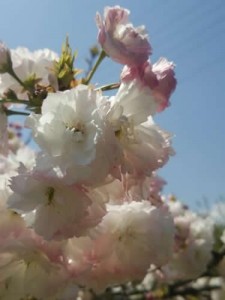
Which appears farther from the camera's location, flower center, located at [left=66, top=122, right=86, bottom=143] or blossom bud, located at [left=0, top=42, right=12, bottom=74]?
blossom bud, located at [left=0, top=42, right=12, bottom=74]

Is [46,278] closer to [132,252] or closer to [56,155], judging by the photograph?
[132,252]

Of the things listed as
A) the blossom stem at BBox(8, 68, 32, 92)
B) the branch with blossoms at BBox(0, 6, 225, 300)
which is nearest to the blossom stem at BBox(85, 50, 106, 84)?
the branch with blossoms at BBox(0, 6, 225, 300)

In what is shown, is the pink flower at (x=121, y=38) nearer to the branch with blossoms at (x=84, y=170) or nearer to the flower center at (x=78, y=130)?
the branch with blossoms at (x=84, y=170)

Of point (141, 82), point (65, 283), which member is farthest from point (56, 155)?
point (65, 283)

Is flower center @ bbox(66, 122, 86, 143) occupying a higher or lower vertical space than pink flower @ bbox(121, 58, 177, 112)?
lower

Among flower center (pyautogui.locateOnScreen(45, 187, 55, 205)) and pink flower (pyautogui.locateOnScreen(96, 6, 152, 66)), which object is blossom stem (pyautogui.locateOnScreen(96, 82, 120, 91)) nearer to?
pink flower (pyautogui.locateOnScreen(96, 6, 152, 66))

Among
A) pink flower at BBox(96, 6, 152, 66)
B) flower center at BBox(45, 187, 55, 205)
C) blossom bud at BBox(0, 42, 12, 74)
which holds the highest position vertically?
blossom bud at BBox(0, 42, 12, 74)

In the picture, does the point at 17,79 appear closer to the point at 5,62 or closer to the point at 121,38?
the point at 5,62
